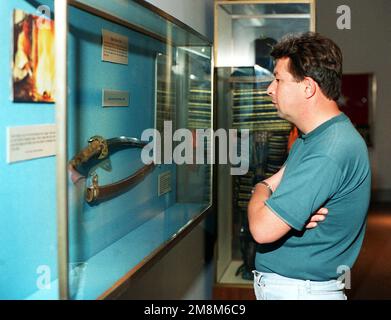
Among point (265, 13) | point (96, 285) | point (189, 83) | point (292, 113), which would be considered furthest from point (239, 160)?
point (96, 285)

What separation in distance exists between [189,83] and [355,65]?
8000 millimetres

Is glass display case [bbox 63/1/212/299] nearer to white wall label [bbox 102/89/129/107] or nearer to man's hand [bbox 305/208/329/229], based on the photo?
white wall label [bbox 102/89/129/107]

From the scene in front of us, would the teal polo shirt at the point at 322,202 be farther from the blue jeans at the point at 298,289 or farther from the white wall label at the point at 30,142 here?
the white wall label at the point at 30,142

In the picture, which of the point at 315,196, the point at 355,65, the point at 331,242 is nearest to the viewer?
the point at 315,196

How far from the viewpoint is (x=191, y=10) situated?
3752 millimetres

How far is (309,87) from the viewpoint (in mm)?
2125

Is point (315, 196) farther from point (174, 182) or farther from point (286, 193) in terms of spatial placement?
point (174, 182)

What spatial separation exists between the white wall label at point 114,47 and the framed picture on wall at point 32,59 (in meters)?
0.25

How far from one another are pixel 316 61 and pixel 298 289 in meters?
0.78

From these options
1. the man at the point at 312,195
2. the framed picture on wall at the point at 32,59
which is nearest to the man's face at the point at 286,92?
the man at the point at 312,195

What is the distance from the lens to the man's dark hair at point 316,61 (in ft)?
6.92

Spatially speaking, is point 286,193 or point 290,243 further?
point 290,243

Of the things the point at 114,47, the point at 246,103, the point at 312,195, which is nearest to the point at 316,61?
the point at 312,195

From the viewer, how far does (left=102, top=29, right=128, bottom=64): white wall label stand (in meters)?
2.11
